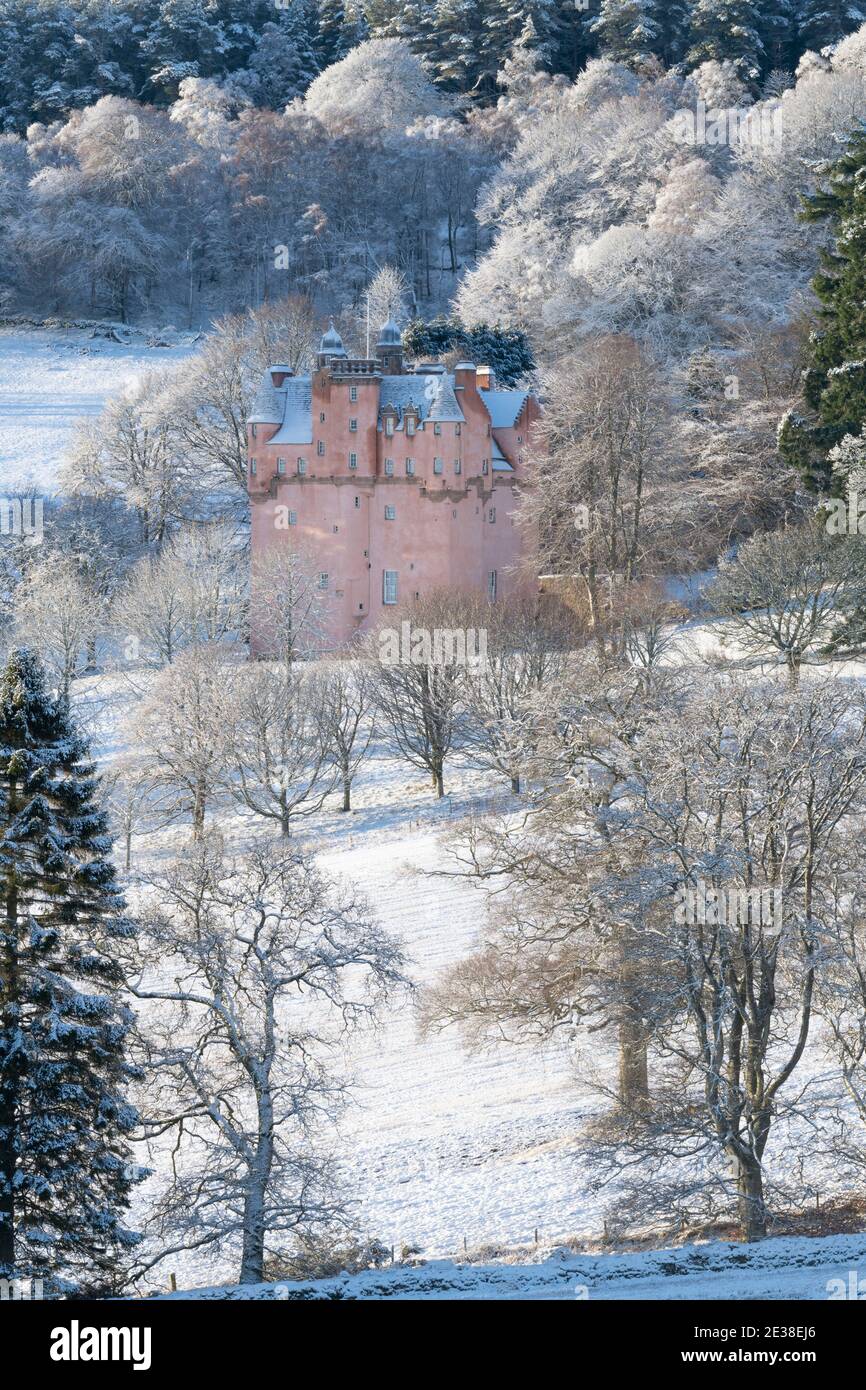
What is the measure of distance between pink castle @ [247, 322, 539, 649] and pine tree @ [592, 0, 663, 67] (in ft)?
141

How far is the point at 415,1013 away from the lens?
27516mm

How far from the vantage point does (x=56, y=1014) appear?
59.0 ft

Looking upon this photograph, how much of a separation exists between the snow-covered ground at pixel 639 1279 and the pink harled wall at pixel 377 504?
34.6m

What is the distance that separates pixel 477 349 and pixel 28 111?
51782 millimetres

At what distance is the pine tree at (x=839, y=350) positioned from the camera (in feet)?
136

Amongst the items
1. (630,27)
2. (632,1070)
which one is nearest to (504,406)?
(632,1070)

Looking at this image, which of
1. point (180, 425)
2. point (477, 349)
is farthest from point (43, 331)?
point (477, 349)

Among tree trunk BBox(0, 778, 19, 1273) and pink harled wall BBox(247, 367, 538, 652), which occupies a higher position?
pink harled wall BBox(247, 367, 538, 652)

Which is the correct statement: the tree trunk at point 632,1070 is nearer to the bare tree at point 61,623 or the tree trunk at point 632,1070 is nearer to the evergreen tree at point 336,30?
the bare tree at point 61,623

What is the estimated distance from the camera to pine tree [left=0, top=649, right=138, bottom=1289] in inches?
699

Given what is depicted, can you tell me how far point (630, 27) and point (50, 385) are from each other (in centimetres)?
3594

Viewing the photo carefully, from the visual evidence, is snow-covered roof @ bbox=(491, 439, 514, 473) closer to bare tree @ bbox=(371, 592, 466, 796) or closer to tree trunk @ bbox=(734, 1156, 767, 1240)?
bare tree @ bbox=(371, 592, 466, 796)

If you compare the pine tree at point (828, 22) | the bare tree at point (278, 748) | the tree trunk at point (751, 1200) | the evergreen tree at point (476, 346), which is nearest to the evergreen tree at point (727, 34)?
the pine tree at point (828, 22)

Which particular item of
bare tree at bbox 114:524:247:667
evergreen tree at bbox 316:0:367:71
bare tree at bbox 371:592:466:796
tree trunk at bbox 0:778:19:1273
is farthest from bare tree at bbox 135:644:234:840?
evergreen tree at bbox 316:0:367:71
